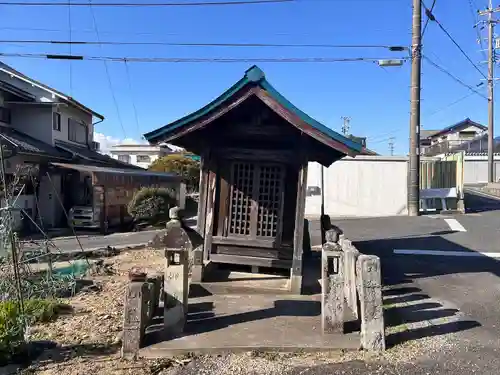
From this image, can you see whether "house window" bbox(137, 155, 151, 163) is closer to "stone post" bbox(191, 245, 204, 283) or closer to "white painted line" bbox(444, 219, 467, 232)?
"white painted line" bbox(444, 219, 467, 232)

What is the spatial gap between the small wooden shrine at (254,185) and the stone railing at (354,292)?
1265 mm

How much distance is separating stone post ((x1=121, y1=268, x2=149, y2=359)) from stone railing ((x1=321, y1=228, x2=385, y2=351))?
2.20 meters

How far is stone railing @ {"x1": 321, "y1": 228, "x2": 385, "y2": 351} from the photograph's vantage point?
16.4 ft

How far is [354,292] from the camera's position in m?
6.04

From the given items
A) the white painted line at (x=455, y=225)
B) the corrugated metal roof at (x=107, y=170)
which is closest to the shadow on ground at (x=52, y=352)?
the white painted line at (x=455, y=225)

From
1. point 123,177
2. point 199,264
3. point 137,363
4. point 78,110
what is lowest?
point 137,363

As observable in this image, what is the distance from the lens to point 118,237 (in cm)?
1730

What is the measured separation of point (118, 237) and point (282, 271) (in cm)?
1046

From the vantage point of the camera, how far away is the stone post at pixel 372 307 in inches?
196

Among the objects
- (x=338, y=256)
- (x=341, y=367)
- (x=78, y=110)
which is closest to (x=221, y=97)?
(x=338, y=256)

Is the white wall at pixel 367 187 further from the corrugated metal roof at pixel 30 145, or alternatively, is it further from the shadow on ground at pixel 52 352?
the shadow on ground at pixel 52 352

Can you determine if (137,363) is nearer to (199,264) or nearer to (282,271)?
(199,264)

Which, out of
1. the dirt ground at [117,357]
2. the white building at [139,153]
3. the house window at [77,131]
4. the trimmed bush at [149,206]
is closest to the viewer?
the dirt ground at [117,357]

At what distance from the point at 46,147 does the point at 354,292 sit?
1878cm
